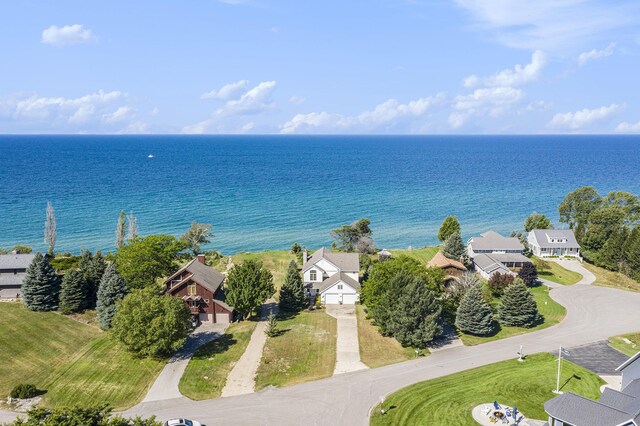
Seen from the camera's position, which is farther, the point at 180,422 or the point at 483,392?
the point at 483,392

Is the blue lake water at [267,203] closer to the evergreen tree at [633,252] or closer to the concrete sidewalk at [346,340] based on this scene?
the evergreen tree at [633,252]

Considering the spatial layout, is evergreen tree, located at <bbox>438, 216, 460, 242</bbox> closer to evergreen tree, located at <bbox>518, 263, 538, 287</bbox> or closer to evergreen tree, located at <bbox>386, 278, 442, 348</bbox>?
evergreen tree, located at <bbox>518, 263, 538, 287</bbox>

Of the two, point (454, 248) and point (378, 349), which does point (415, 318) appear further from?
point (454, 248)

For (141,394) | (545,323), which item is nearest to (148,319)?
(141,394)

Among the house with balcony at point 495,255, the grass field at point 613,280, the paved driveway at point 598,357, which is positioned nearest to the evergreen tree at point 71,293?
the paved driveway at point 598,357

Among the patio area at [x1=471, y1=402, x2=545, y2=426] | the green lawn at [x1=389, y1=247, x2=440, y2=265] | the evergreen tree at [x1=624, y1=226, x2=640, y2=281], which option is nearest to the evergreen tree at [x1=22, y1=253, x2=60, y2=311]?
the patio area at [x1=471, y1=402, x2=545, y2=426]

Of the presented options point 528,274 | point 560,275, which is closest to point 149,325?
point 528,274
